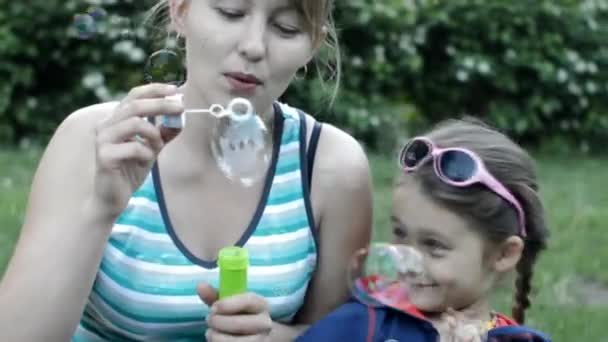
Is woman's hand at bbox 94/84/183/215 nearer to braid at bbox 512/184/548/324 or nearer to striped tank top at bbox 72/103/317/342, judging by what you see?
striped tank top at bbox 72/103/317/342

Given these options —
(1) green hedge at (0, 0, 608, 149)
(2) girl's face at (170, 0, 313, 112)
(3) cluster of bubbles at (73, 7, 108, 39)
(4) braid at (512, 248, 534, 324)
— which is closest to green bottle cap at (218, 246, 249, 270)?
(2) girl's face at (170, 0, 313, 112)

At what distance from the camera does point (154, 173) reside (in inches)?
104

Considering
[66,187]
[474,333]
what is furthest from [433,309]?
[66,187]

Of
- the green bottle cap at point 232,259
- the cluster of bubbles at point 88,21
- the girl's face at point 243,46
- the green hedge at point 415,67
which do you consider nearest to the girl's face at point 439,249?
the girl's face at point 243,46

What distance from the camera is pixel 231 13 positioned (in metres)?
2.45

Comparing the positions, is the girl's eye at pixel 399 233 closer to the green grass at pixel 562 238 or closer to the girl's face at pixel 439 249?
the girl's face at pixel 439 249

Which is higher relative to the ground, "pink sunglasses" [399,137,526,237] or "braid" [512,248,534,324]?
"pink sunglasses" [399,137,526,237]

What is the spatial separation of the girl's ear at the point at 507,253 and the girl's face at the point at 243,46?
60cm

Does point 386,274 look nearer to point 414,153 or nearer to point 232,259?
point 414,153

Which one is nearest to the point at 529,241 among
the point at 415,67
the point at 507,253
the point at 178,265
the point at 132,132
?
the point at 507,253

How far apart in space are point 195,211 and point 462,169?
0.58 metres

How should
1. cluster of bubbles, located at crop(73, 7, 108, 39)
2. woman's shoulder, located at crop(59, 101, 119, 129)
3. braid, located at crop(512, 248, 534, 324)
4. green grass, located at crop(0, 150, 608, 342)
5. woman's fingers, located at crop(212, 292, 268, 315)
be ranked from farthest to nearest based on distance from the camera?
green grass, located at crop(0, 150, 608, 342)
cluster of bubbles, located at crop(73, 7, 108, 39)
braid, located at crop(512, 248, 534, 324)
woman's shoulder, located at crop(59, 101, 119, 129)
woman's fingers, located at crop(212, 292, 268, 315)

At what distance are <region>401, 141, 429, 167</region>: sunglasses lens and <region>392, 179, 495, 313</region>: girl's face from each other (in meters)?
0.09

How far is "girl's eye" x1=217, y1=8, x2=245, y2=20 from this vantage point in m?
2.44
